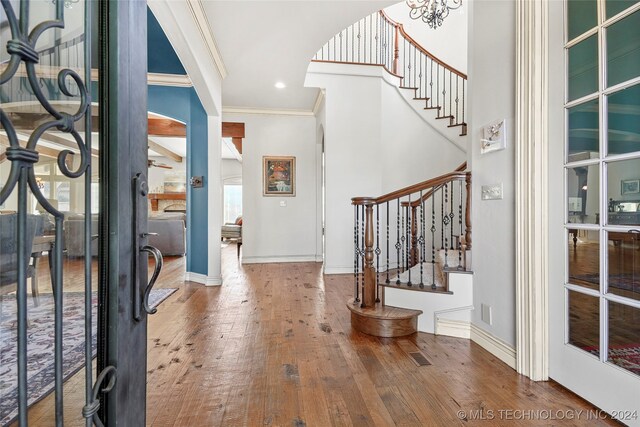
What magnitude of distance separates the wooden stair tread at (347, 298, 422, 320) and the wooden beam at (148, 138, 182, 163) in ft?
26.5

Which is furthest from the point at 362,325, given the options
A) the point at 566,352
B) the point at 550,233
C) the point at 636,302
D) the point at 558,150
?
the point at 558,150

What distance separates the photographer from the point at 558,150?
174 centimetres

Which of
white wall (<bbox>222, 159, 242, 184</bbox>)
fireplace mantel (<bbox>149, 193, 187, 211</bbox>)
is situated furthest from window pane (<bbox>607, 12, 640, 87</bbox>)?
fireplace mantel (<bbox>149, 193, 187, 211</bbox>)

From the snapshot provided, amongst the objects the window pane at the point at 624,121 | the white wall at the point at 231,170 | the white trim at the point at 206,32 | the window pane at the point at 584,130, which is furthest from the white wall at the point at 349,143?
the white wall at the point at 231,170

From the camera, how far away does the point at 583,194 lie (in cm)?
161

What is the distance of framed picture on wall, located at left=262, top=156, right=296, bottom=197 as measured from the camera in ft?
19.3

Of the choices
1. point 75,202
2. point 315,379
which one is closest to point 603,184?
point 315,379

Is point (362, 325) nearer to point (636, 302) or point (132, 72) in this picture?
point (636, 302)

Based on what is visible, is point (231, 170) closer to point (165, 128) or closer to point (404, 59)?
point (165, 128)

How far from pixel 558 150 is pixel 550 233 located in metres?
0.48

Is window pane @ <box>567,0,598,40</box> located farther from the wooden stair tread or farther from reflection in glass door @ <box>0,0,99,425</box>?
reflection in glass door @ <box>0,0,99,425</box>

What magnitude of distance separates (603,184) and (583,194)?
0.11 metres

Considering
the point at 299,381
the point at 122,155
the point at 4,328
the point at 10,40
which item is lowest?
the point at 299,381

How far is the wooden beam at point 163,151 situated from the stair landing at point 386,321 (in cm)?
811
